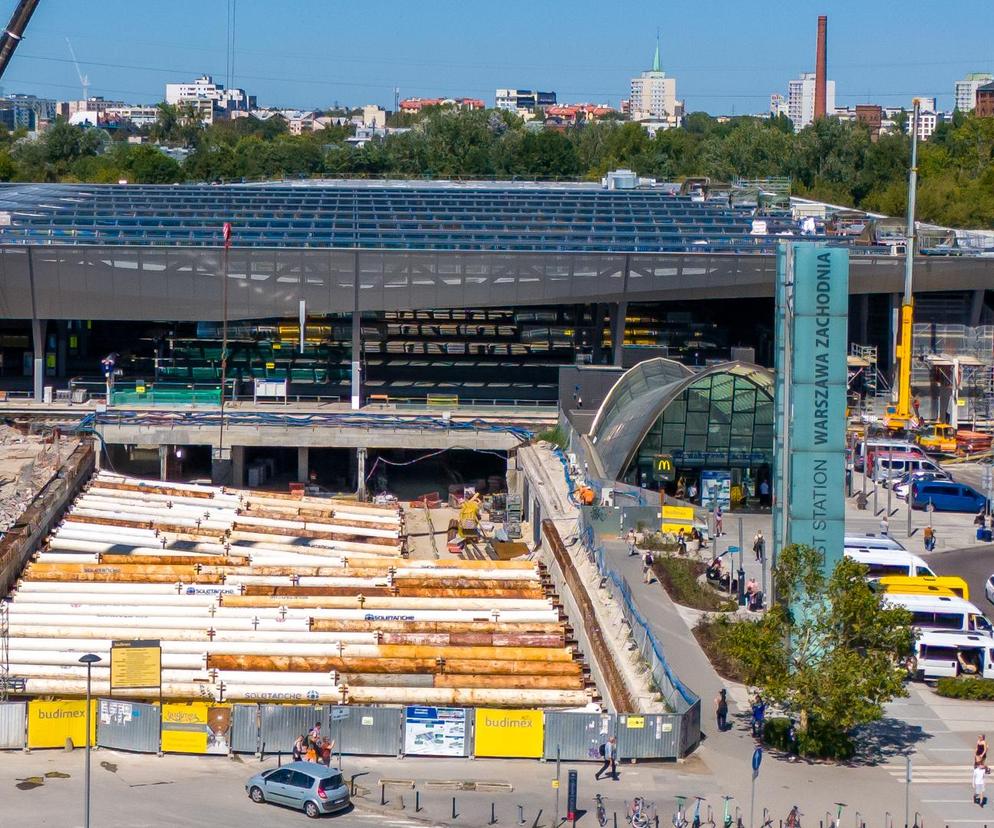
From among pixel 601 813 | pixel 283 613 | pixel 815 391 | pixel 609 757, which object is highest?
pixel 815 391

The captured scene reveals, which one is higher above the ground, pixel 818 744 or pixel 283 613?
pixel 283 613

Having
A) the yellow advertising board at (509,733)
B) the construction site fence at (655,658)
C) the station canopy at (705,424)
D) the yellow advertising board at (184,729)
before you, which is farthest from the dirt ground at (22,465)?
the yellow advertising board at (509,733)

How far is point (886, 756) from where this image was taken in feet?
84.5

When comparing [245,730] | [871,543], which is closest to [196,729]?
[245,730]

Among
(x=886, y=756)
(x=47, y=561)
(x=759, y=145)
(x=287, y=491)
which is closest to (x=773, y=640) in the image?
(x=886, y=756)

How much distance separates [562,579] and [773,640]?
33.0 feet

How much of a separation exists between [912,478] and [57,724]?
24.9 metres

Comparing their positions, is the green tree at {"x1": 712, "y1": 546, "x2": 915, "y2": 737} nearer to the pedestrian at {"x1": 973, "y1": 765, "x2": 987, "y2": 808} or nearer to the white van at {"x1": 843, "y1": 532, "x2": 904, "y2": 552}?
the pedestrian at {"x1": 973, "y1": 765, "x2": 987, "y2": 808}

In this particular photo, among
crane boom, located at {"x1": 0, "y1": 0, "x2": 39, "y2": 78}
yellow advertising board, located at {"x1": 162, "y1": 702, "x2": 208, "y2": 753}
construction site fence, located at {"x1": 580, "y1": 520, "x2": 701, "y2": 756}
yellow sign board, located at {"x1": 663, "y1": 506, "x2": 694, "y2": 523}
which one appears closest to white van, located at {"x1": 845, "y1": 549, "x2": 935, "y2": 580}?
yellow sign board, located at {"x1": 663, "y1": 506, "x2": 694, "y2": 523}

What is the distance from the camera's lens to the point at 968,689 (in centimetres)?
2877

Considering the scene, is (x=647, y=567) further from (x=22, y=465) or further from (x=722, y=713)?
(x=22, y=465)

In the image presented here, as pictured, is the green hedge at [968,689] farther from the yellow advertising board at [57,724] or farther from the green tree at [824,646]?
the yellow advertising board at [57,724]

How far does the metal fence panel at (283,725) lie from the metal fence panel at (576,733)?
3436mm

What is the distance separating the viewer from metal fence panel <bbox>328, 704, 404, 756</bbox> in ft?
85.2
